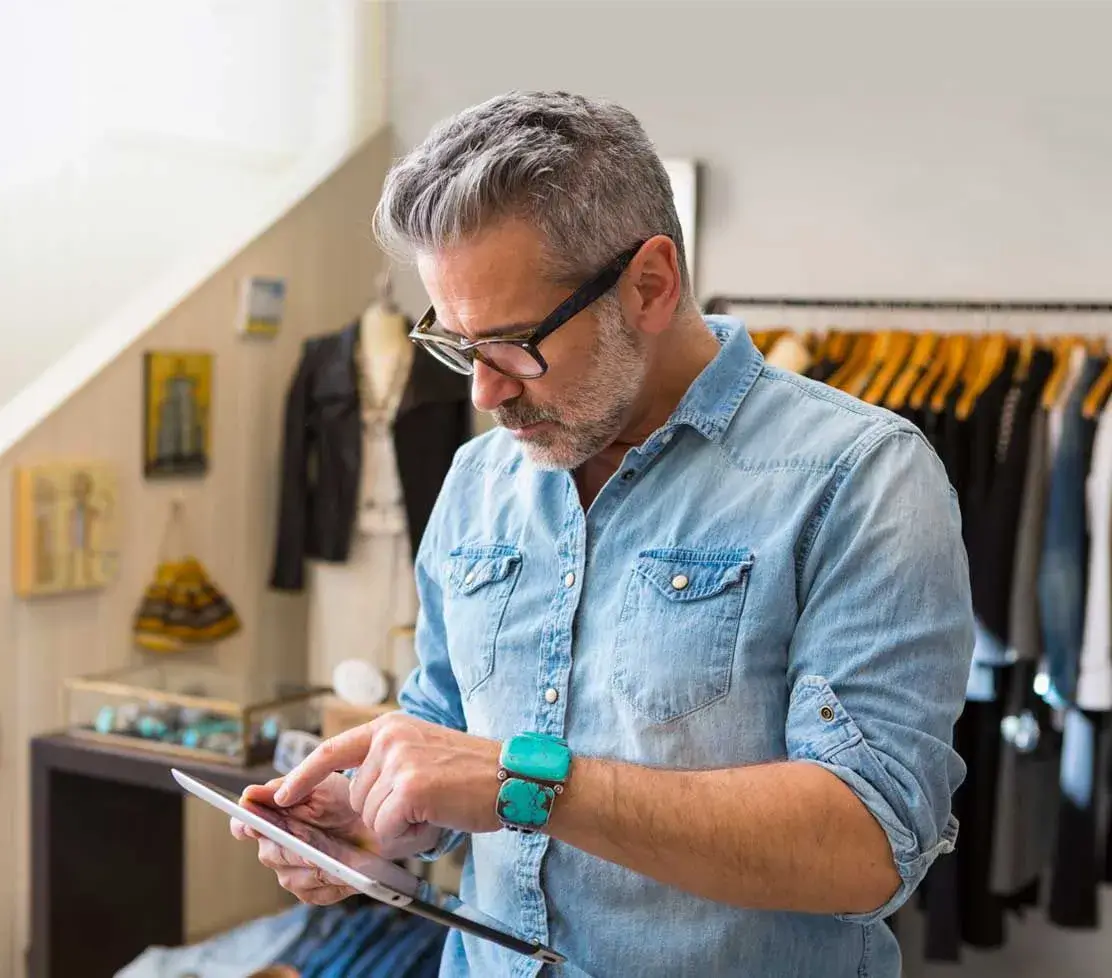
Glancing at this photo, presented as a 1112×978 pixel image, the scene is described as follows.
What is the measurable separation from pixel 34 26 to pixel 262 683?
2131 millimetres

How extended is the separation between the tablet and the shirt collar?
0.50 meters

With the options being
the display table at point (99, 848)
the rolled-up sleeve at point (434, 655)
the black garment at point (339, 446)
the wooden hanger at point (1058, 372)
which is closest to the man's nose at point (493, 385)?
the rolled-up sleeve at point (434, 655)

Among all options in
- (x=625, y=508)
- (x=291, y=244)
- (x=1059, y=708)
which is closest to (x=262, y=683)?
(x=291, y=244)

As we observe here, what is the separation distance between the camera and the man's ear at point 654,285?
1.43 meters

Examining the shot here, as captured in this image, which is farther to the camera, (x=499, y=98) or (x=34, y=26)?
(x=34, y=26)

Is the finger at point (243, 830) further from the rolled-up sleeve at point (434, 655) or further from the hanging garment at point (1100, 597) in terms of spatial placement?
the hanging garment at point (1100, 597)

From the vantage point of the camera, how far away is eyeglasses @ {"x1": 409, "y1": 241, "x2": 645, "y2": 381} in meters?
1.42

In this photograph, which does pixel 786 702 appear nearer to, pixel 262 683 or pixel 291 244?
pixel 262 683

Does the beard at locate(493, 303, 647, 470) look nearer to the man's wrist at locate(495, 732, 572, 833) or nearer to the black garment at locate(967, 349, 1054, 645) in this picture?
the man's wrist at locate(495, 732, 572, 833)

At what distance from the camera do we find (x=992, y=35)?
3828 millimetres

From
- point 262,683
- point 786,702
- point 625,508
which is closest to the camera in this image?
point 786,702

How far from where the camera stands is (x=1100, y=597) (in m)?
3.29

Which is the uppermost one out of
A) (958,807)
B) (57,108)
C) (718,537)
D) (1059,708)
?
(57,108)

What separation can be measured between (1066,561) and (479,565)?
2152 mm
